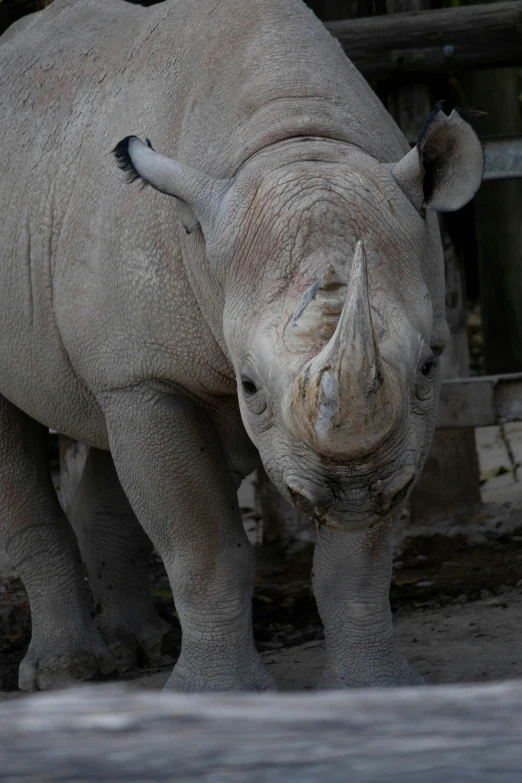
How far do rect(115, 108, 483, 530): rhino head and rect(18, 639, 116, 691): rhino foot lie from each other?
6.87ft

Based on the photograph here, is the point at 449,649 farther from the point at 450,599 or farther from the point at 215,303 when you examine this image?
the point at 215,303

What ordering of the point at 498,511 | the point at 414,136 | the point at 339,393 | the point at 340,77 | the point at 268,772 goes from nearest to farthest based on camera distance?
1. the point at 268,772
2. the point at 339,393
3. the point at 340,77
4. the point at 414,136
5. the point at 498,511

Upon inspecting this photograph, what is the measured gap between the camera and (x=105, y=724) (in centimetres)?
154

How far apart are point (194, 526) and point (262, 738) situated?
134 inches

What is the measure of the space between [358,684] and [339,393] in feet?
5.91

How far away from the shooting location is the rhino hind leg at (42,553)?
6016mm

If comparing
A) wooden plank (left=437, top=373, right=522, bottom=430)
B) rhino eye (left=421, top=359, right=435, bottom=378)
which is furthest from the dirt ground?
rhino eye (left=421, top=359, right=435, bottom=378)

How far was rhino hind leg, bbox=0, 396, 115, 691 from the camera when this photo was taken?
602cm

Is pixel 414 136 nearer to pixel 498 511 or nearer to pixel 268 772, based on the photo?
pixel 498 511

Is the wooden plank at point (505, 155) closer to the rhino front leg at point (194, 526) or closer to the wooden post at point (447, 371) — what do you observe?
the wooden post at point (447, 371)

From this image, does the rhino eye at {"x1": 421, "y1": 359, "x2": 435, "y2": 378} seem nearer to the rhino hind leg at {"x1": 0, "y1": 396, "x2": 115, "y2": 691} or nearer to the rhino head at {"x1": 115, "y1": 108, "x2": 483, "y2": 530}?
the rhino head at {"x1": 115, "y1": 108, "x2": 483, "y2": 530}

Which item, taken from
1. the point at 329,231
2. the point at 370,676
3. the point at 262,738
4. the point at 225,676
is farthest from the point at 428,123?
the point at 262,738

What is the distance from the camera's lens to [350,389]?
339cm

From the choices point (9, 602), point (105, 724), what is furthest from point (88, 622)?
point (105, 724)
